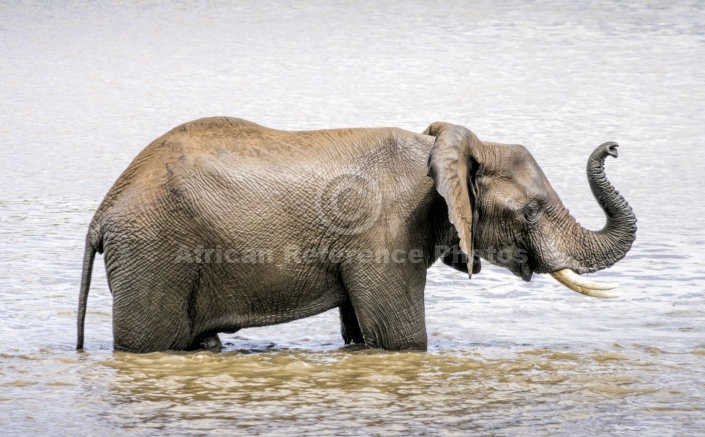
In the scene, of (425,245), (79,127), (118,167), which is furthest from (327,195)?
(79,127)

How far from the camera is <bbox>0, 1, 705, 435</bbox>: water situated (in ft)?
28.2

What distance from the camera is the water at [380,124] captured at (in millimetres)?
8586

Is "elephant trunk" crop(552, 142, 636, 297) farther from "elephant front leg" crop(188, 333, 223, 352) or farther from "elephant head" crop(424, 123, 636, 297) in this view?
"elephant front leg" crop(188, 333, 223, 352)

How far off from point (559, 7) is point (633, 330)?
15.8 meters

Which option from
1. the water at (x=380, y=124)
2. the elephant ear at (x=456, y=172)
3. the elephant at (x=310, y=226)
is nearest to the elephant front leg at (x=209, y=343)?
the elephant at (x=310, y=226)

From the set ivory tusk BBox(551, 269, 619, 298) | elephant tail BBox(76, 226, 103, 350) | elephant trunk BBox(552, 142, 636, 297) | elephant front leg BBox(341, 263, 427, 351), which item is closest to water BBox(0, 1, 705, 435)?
elephant front leg BBox(341, 263, 427, 351)

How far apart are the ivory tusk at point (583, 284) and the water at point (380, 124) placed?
0.51 metres

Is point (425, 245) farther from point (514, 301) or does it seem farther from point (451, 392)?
point (514, 301)

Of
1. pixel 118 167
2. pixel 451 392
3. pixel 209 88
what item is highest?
pixel 209 88

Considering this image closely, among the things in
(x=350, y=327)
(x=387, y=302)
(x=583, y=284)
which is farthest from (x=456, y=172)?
(x=350, y=327)

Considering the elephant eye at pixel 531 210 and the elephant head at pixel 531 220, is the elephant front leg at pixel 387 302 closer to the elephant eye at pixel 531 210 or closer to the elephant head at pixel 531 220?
the elephant head at pixel 531 220

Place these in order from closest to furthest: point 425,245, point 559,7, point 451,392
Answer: point 451,392 → point 425,245 → point 559,7

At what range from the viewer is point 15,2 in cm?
2695

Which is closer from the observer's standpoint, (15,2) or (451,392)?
(451,392)
